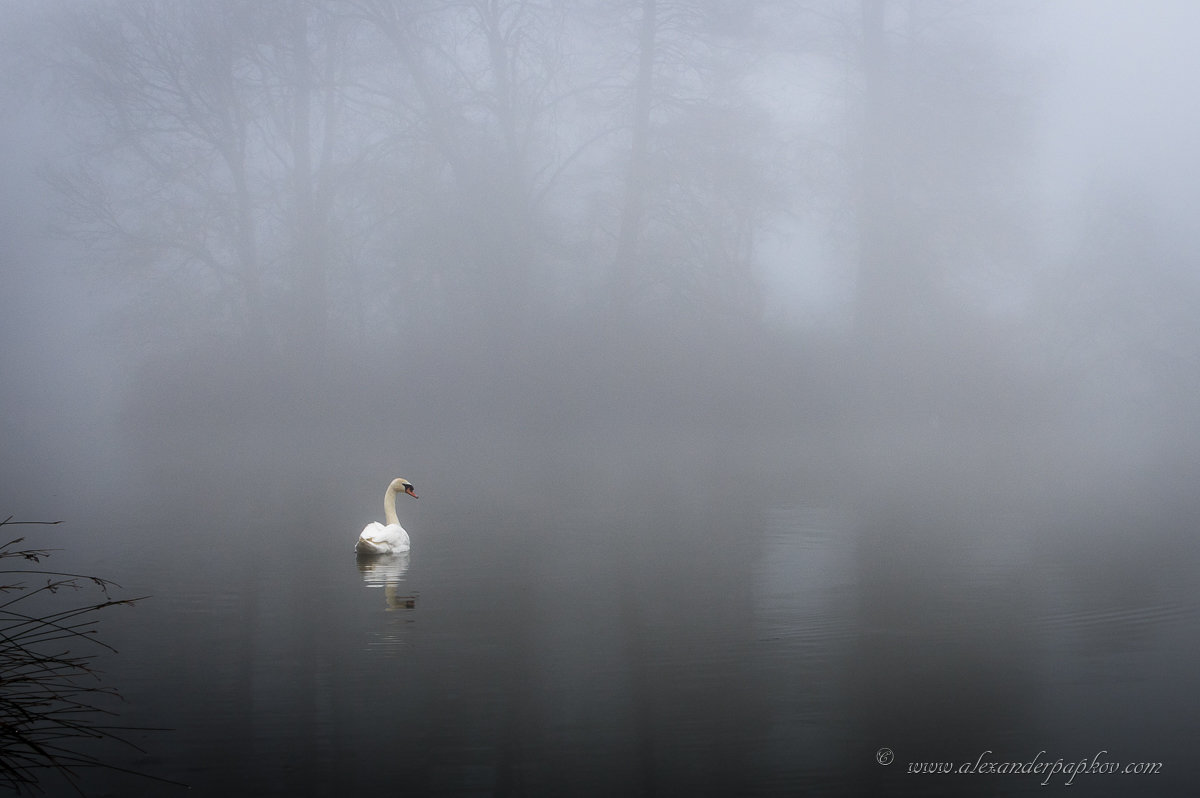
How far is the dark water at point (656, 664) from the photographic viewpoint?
2.97 meters

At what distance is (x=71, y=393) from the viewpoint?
21953 millimetres

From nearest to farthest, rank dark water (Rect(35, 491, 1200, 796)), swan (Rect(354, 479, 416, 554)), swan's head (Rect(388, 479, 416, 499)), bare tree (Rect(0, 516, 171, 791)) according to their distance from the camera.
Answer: bare tree (Rect(0, 516, 171, 791))
dark water (Rect(35, 491, 1200, 796))
swan (Rect(354, 479, 416, 554))
swan's head (Rect(388, 479, 416, 499))

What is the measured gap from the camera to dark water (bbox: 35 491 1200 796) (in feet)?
9.74

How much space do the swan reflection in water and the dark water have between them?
0.09ft

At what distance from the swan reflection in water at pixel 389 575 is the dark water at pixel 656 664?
0.03 metres

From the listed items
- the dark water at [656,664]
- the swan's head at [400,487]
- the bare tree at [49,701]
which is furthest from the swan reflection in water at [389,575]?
the bare tree at [49,701]

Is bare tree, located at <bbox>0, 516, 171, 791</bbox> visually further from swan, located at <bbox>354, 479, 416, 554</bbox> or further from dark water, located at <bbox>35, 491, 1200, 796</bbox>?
swan, located at <bbox>354, 479, 416, 554</bbox>

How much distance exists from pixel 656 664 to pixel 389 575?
2.07 metres

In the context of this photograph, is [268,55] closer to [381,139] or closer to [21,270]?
[381,139]

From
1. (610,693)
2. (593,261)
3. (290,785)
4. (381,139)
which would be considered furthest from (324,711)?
(381,139)

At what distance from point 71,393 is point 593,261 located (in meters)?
9.64

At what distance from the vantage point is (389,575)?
569 cm

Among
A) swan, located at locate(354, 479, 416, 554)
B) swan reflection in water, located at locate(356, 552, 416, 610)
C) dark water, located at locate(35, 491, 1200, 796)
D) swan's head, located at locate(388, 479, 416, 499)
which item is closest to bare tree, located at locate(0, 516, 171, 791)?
dark water, located at locate(35, 491, 1200, 796)

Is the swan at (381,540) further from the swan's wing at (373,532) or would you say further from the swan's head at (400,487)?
the swan's head at (400,487)
